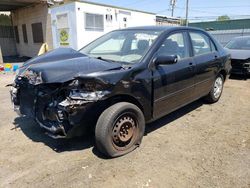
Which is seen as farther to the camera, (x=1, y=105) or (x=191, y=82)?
(x=1, y=105)

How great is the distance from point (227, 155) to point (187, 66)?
1.63 meters

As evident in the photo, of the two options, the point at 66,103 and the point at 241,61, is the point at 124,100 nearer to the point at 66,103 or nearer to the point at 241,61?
the point at 66,103

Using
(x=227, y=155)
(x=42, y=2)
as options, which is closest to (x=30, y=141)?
(x=227, y=155)

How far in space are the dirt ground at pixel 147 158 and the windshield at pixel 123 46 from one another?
1348 millimetres

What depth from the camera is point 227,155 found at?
3.27m

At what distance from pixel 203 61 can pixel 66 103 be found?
300 cm

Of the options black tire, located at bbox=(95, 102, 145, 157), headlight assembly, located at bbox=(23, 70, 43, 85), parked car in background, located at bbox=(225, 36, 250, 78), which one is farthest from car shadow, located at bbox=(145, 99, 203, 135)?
parked car in background, located at bbox=(225, 36, 250, 78)

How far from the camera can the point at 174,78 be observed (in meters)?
3.79

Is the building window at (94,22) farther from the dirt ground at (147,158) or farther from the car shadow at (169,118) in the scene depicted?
the dirt ground at (147,158)

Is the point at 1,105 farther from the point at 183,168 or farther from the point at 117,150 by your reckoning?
the point at 183,168

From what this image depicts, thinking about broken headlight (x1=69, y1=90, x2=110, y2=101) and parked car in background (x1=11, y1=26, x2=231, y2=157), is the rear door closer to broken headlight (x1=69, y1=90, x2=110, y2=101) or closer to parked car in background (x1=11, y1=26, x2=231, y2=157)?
parked car in background (x1=11, y1=26, x2=231, y2=157)

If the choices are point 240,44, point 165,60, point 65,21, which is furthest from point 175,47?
point 65,21

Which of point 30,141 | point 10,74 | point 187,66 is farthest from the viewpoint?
point 10,74

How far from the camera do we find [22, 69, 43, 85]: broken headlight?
3.05m
